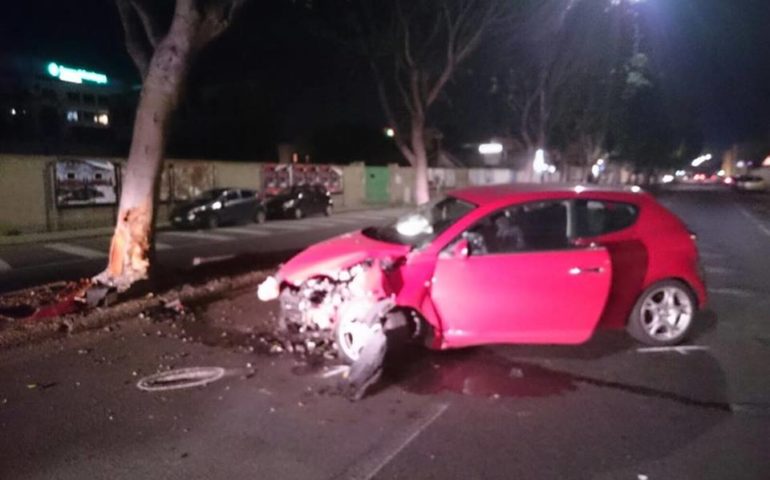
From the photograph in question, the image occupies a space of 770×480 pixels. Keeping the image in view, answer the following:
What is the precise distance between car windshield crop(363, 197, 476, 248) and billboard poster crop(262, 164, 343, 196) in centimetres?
2498

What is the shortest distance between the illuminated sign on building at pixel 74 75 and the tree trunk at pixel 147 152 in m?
36.7

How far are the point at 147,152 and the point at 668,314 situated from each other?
694 centimetres

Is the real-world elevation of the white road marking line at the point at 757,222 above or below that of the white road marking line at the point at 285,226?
above

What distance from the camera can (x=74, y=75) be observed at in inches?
1741

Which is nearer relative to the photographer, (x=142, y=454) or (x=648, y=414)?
(x=142, y=454)

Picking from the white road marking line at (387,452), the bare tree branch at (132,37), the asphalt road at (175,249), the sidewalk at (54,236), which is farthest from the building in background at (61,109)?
the white road marking line at (387,452)

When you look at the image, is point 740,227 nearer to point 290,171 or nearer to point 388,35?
point 388,35

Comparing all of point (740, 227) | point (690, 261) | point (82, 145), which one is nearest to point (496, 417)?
point (690, 261)

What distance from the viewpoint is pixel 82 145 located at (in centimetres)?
3788

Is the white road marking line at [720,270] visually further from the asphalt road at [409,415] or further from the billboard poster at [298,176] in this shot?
the billboard poster at [298,176]

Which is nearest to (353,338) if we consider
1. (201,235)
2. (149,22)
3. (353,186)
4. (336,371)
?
(336,371)

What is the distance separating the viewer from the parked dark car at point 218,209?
24547 millimetres

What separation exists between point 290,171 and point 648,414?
3008 cm

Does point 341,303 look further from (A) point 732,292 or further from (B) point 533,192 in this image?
(A) point 732,292
